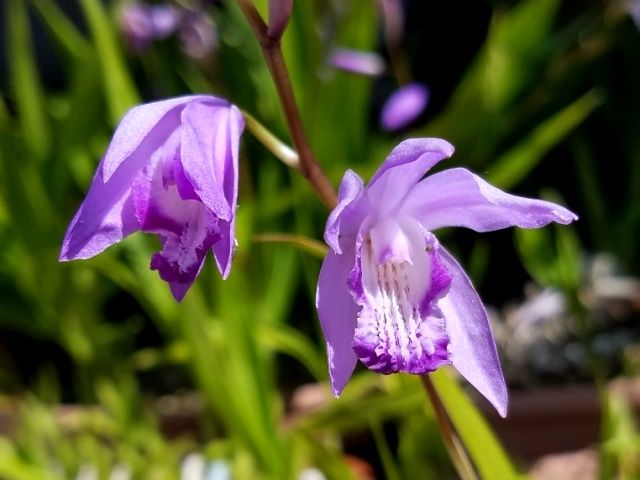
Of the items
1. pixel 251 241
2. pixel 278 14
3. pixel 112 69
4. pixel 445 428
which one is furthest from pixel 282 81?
pixel 112 69

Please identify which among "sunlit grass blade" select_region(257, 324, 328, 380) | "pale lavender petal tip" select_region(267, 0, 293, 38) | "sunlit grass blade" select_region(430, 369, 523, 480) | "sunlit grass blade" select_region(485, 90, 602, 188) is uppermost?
"pale lavender petal tip" select_region(267, 0, 293, 38)

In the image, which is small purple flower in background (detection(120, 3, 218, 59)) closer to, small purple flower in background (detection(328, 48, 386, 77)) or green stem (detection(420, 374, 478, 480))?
small purple flower in background (detection(328, 48, 386, 77))

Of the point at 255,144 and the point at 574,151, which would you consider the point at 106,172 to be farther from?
the point at 574,151

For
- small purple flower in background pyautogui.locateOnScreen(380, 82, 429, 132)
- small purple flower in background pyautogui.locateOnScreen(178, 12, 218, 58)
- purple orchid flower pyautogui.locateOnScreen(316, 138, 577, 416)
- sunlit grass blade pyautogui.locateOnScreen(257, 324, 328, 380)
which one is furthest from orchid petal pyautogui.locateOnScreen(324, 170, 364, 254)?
small purple flower in background pyautogui.locateOnScreen(178, 12, 218, 58)

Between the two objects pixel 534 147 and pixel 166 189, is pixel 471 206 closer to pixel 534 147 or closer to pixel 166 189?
pixel 166 189

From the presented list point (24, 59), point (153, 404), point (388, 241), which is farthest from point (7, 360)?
point (388, 241)
